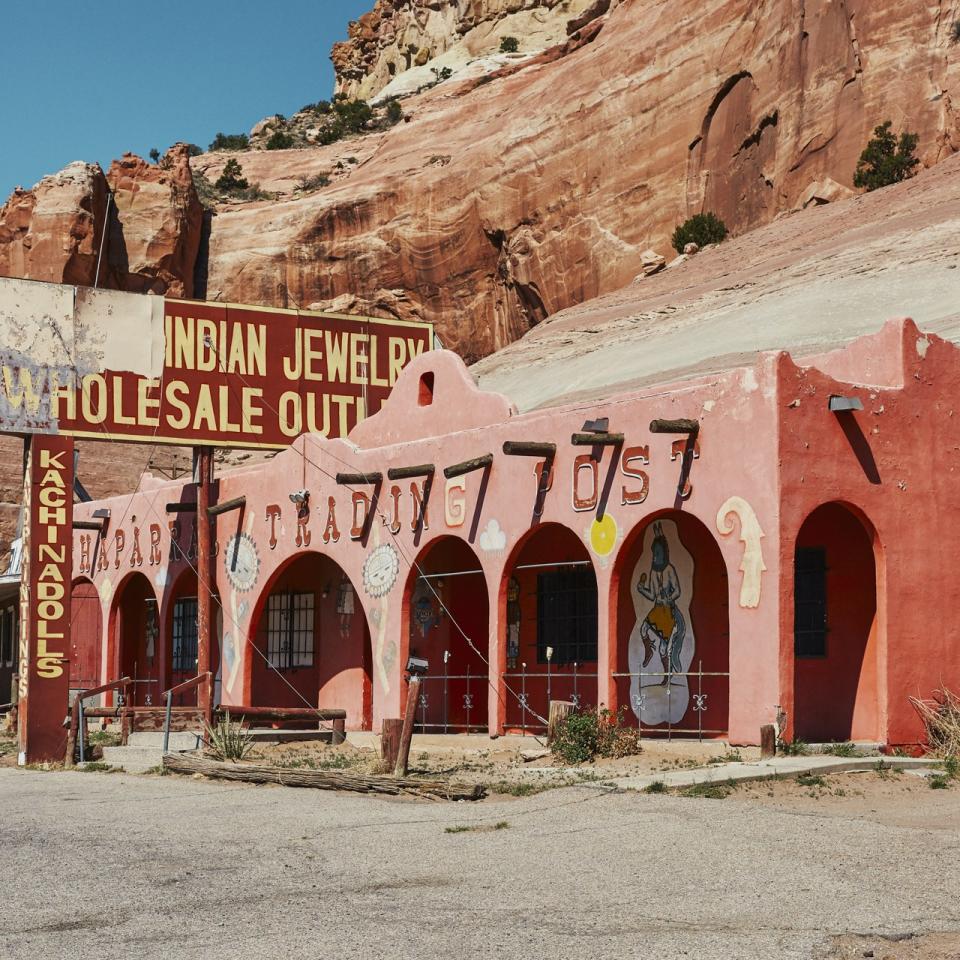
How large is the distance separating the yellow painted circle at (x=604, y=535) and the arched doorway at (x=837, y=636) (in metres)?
2.38

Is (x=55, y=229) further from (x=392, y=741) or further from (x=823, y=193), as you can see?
(x=392, y=741)

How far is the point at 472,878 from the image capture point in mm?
10109

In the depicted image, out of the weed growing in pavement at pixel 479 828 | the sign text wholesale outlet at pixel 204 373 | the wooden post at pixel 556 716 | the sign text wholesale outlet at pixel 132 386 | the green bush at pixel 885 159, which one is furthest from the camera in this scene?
the green bush at pixel 885 159

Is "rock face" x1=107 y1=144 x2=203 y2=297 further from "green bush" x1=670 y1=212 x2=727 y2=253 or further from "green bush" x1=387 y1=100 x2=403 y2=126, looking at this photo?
"green bush" x1=387 y1=100 x2=403 y2=126

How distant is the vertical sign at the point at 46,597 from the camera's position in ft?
77.3

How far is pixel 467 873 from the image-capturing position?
10312 mm

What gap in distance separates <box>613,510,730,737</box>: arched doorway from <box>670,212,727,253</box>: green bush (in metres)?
34.3

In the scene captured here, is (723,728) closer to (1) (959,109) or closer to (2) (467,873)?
(2) (467,873)

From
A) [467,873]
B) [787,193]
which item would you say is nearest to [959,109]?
[787,193]

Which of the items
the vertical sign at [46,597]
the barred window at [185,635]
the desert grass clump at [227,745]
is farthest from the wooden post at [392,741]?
the barred window at [185,635]

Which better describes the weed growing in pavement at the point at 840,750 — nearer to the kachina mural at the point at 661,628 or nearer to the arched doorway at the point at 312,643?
the kachina mural at the point at 661,628

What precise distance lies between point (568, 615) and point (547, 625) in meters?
0.59

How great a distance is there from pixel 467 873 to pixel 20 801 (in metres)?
7.59

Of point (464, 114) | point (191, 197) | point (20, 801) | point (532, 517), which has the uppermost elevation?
point (464, 114)
